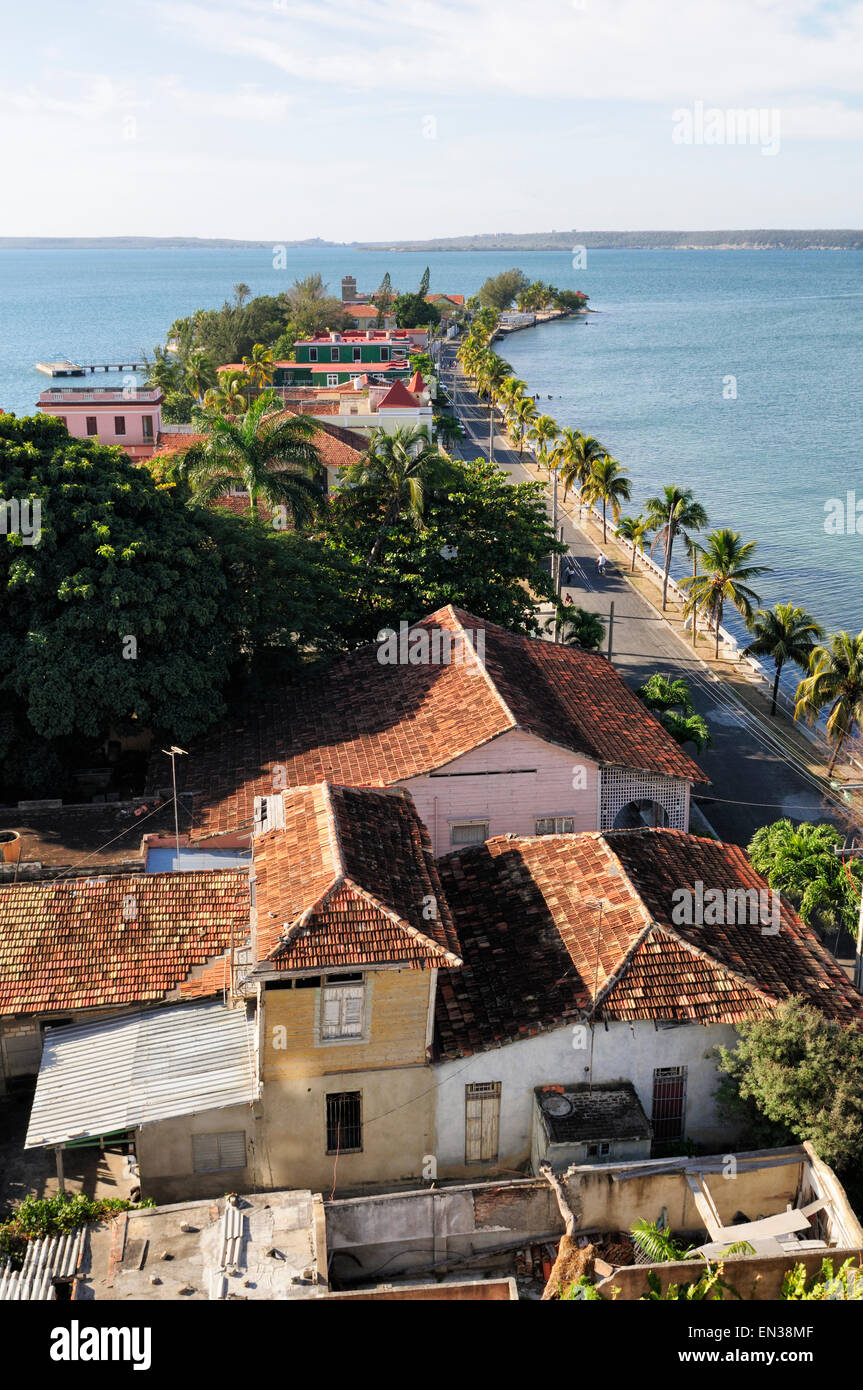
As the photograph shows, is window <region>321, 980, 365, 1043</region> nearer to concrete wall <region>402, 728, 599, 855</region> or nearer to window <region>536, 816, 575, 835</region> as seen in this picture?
concrete wall <region>402, 728, 599, 855</region>

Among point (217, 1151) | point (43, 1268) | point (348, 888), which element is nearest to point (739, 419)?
point (348, 888)

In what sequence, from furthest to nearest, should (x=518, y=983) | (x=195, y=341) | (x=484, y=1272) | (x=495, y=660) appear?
(x=195, y=341)
(x=495, y=660)
(x=518, y=983)
(x=484, y=1272)

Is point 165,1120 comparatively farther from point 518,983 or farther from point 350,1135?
point 518,983

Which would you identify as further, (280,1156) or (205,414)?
(205,414)

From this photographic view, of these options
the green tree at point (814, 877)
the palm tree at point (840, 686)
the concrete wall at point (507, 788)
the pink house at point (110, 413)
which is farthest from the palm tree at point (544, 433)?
the green tree at point (814, 877)

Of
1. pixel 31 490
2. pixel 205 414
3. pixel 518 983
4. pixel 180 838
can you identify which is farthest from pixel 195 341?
pixel 518 983
